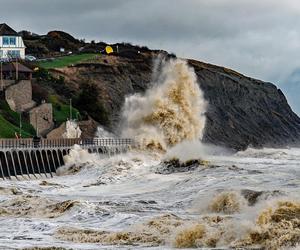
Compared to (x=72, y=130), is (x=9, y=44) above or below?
above

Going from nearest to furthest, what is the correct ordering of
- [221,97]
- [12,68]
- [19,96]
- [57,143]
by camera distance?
[57,143] → [19,96] → [12,68] → [221,97]

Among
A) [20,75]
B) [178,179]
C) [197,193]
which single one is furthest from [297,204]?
[20,75]

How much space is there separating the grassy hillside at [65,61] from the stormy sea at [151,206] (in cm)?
4281

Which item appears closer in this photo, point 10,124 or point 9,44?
point 10,124

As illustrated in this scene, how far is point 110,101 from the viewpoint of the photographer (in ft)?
354

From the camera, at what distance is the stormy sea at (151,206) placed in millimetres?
24203

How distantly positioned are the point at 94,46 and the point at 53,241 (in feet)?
388

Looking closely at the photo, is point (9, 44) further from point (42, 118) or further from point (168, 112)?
point (168, 112)

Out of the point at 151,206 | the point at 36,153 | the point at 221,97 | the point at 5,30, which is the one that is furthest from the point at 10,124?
the point at 221,97

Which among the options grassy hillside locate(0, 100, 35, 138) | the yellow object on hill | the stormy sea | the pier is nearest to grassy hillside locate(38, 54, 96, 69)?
the yellow object on hill

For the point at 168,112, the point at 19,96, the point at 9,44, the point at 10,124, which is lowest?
the point at 10,124

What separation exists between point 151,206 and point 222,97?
99495 millimetres

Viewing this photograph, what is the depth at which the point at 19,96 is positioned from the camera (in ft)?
270

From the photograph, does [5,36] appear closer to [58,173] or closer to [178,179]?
[58,173]
